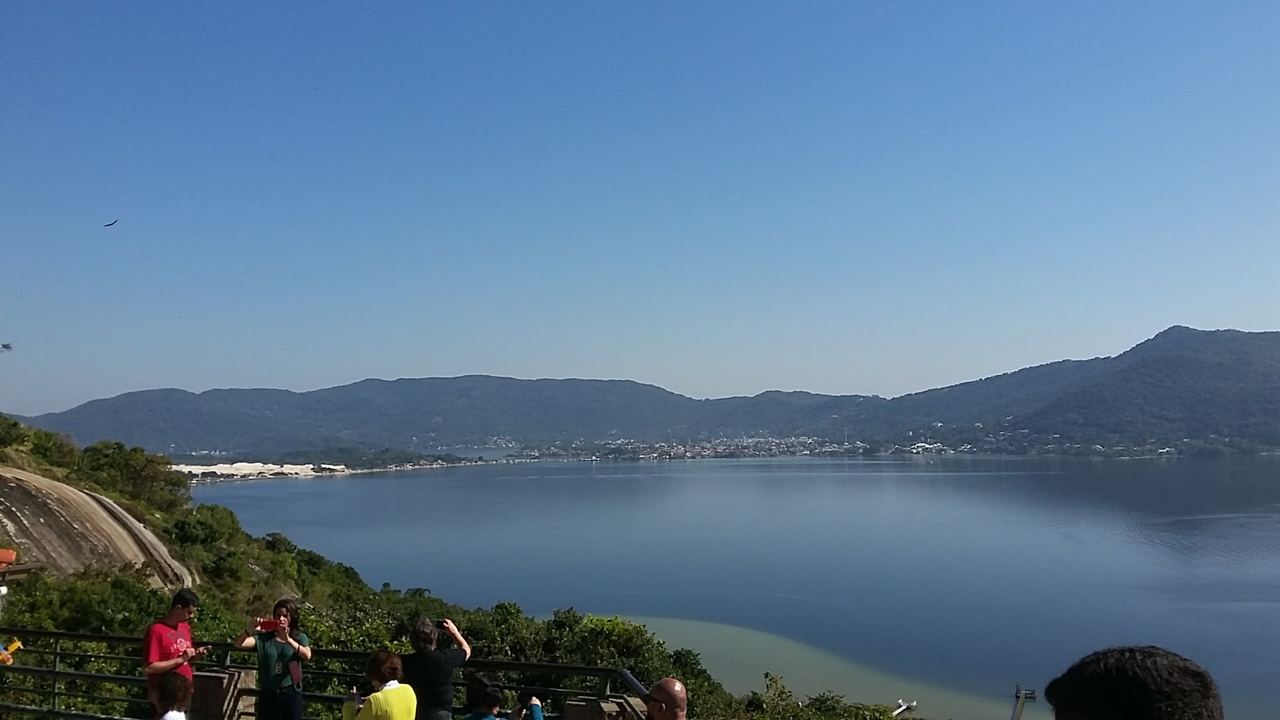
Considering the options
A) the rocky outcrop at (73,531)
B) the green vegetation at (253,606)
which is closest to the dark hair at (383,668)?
the green vegetation at (253,606)

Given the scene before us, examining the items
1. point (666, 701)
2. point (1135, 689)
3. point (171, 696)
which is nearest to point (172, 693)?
point (171, 696)

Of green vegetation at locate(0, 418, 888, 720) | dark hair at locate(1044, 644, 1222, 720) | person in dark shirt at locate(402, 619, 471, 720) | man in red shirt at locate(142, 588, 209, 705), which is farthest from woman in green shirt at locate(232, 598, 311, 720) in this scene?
dark hair at locate(1044, 644, 1222, 720)

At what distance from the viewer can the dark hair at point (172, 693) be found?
147 inches

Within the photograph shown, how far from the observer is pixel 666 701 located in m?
3.44

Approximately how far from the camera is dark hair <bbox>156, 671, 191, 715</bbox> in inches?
147

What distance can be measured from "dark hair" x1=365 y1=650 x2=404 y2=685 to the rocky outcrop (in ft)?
53.4

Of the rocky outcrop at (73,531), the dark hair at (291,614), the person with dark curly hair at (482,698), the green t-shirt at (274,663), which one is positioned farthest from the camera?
the rocky outcrop at (73,531)

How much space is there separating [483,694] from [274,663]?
1.74 m

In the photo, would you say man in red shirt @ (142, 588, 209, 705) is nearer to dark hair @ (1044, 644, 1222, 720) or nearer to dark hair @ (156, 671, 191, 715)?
dark hair @ (156, 671, 191, 715)

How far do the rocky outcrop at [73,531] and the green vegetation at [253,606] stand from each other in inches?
45.5

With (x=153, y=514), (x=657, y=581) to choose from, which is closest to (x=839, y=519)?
(x=657, y=581)

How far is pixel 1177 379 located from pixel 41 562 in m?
215

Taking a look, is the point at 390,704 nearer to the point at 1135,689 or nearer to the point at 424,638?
the point at 424,638

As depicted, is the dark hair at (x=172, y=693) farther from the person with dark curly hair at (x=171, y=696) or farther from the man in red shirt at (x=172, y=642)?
the man in red shirt at (x=172, y=642)
